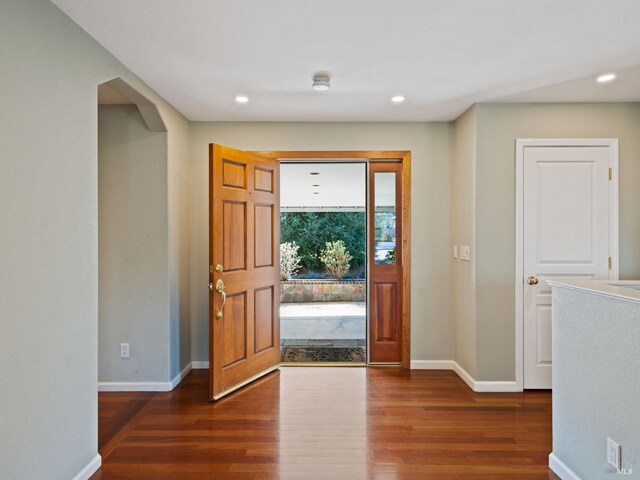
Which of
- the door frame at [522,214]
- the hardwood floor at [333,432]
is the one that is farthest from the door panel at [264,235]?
the door frame at [522,214]

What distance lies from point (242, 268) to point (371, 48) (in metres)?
2.07

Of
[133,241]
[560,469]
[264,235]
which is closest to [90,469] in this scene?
[133,241]

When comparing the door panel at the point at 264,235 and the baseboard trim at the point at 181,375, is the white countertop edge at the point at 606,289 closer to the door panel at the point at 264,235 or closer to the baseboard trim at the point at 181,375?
the door panel at the point at 264,235

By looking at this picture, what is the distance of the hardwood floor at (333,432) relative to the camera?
2.28 m

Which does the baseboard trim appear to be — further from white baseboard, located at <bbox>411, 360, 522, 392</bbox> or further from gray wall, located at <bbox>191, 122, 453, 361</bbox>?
white baseboard, located at <bbox>411, 360, 522, 392</bbox>

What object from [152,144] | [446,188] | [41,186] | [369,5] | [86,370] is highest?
[369,5]

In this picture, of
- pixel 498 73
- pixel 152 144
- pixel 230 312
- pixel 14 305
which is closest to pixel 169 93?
pixel 152 144

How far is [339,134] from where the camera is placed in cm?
400

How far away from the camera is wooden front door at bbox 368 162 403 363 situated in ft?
13.4

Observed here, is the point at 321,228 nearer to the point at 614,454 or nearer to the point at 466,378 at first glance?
the point at 466,378

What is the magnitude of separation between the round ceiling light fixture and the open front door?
958 millimetres

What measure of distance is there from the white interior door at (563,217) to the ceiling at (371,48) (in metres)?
0.50

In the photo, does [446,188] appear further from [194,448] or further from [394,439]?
[194,448]

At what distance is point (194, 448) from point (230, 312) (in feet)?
3.75
